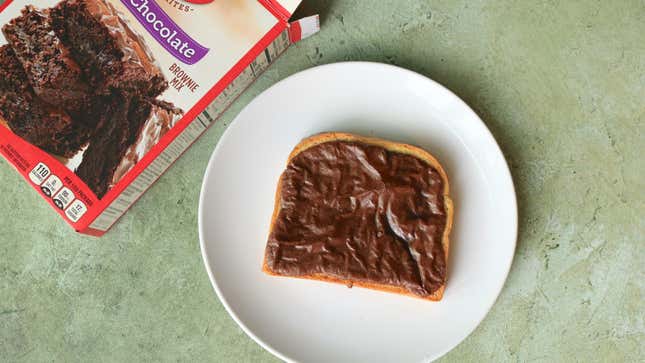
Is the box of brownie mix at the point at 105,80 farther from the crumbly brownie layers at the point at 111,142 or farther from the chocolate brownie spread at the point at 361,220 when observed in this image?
the chocolate brownie spread at the point at 361,220

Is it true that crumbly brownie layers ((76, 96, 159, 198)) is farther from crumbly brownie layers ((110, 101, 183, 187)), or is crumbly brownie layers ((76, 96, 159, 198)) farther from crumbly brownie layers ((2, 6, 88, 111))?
crumbly brownie layers ((2, 6, 88, 111))

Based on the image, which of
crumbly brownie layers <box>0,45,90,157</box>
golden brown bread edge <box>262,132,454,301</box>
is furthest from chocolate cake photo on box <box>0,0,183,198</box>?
golden brown bread edge <box>262,132,454,301</box>

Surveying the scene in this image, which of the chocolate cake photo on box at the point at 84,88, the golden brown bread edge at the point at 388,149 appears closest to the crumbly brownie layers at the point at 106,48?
the chocolate cake photo on box at the point at 84,88

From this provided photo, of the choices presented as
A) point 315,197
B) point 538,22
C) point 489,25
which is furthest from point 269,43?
point 538,22

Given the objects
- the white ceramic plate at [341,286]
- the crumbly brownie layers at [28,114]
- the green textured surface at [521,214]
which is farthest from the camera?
the green textured surface at [521,214]

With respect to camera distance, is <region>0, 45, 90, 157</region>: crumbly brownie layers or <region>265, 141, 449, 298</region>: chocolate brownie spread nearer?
<region>0, 45, 90, 157</region>: crumbly brownie layers

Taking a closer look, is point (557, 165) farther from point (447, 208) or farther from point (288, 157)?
point (288, 157)

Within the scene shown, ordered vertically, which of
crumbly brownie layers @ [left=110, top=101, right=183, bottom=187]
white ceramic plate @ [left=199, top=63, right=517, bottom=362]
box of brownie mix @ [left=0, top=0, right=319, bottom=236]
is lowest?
white ceramic plate @ [left=199, top=63, right=517, bottom=362]
